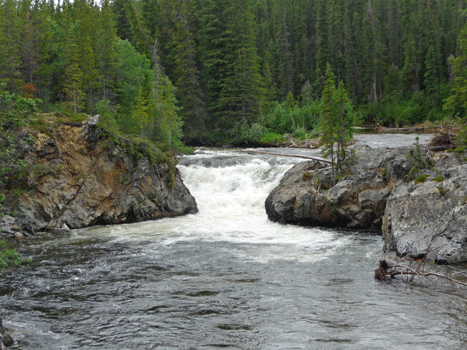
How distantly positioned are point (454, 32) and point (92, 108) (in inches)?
2568

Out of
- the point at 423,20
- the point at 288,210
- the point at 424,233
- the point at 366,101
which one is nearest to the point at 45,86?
the point at 288,210

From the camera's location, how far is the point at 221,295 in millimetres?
12633

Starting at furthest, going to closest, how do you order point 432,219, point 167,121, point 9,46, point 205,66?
point 205,66 → point 9,46 → point 167,121 → point 432,219

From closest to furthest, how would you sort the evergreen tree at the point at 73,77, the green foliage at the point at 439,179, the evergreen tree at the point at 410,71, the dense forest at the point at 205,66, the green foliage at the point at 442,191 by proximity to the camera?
the green foliage at the point at 442,191 < the green foliage at the point at 439,179 < the evergreen tree at the point at 73,77 < the dense forest at the point at 205,66 < the evergreen tree at the point at 410,71

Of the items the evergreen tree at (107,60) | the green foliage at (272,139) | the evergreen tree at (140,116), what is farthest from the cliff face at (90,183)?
the green foliage at (272,139)

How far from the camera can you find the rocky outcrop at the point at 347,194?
20.7 metres

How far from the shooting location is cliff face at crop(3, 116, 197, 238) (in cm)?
2169

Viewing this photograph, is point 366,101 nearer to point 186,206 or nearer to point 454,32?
point 454,32

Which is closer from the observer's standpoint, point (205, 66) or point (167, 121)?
point (167, 121)

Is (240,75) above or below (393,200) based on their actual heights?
above

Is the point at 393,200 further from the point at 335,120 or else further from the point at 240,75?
the point at 240,75

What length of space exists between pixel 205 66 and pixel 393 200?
139ft

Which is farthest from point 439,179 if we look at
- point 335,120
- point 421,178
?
point 335,120

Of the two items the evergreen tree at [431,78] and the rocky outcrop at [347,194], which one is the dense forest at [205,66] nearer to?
the evergreen tree at [431,78]
